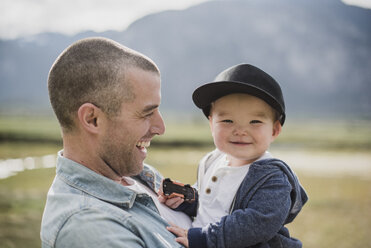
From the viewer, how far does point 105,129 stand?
2785mm

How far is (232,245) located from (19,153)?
45347 mm

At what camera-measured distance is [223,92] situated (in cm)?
314

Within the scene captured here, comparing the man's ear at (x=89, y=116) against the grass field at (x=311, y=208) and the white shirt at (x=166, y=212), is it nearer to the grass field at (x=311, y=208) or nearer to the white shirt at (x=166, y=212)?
the white shirt at (x=166, y=212)

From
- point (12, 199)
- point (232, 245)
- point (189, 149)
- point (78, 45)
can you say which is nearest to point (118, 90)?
point (78, 45)

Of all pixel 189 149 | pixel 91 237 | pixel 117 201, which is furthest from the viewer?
pixel 189 149

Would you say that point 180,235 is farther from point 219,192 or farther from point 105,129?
point 105,129

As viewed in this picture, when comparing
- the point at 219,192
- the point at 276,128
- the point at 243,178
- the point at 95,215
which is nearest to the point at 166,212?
the point at 219,192

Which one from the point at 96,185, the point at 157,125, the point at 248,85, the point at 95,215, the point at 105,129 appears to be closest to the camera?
the point at 95,215

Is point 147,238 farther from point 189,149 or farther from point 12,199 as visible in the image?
point 189,149

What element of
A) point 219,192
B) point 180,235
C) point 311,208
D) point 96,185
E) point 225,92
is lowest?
point 311,208

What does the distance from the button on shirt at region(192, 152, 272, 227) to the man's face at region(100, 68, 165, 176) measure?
72 cm

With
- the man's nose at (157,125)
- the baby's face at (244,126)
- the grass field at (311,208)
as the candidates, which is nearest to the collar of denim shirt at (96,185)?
the man's nose at (157,125)

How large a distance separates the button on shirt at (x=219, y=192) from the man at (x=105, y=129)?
0.52 m

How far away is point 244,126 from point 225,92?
350 mm
